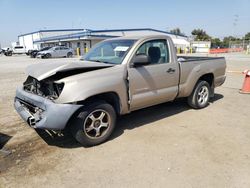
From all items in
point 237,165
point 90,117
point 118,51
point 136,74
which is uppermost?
point 118,51

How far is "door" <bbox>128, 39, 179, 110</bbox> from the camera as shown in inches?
175

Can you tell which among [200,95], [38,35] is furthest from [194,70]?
[38,35]

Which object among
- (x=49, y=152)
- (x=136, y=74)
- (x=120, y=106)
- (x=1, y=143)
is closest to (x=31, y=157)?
(x=49, y=152)

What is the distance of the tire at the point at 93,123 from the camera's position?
3.83 meters

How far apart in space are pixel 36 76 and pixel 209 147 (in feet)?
10.2

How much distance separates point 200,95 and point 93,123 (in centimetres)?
327

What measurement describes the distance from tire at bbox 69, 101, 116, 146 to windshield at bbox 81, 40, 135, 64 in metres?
0.95

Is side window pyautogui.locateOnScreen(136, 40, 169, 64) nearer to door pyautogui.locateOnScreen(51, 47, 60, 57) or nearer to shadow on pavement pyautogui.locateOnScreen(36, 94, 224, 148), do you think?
shadow on pavement pyautogui.locateOnScreen(36, 94, 224, 148)

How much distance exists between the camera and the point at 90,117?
3.97 meters

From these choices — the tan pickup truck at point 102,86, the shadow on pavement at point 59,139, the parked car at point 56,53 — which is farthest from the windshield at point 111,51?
the parked car at point 56,53

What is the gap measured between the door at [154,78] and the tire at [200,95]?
838 mm

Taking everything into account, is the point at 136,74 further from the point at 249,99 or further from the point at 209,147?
the point at 249,99

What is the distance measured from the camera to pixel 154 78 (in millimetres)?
4719

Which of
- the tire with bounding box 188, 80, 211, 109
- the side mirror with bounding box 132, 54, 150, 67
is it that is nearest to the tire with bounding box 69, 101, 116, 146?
the side mirror with bounding box 132, 54, 150, 67
